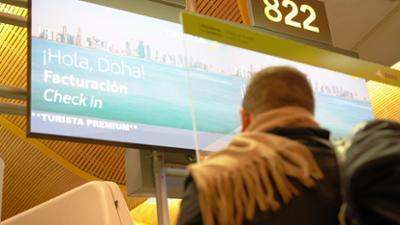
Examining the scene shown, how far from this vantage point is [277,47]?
2.11 meters

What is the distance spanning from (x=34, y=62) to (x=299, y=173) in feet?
5.58

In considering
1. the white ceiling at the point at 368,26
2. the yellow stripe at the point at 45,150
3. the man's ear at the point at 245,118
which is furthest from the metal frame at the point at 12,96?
the white ceiling at the point at 368,26

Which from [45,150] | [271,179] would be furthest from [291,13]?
[45,150]

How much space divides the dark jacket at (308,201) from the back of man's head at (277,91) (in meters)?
0.10

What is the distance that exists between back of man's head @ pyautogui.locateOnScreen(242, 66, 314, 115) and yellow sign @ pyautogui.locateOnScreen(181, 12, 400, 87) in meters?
0.53

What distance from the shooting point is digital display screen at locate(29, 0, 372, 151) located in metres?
2.32

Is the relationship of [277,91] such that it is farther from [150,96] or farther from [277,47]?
[150,96]

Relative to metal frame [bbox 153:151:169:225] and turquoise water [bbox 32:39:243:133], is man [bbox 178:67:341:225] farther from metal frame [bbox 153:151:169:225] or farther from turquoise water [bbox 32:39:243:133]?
metal frame [bbox 153:151:169:225]

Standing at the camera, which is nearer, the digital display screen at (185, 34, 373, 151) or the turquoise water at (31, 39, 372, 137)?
the digital display screen at (185, 34, 373, 151)

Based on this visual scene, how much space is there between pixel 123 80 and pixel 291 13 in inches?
46.3

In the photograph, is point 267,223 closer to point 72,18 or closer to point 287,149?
point 287,149

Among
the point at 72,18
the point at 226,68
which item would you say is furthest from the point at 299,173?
the point at 72,18

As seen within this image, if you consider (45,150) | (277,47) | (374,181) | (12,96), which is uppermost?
(45,150)

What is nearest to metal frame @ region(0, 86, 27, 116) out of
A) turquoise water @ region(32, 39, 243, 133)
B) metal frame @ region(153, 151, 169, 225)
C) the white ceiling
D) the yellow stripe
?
turquoise water @ region(32, 39, 243, 133)
